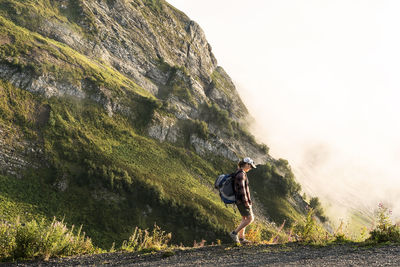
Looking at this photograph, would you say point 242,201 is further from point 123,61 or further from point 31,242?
point 123,61

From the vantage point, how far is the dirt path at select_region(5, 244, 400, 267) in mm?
6754

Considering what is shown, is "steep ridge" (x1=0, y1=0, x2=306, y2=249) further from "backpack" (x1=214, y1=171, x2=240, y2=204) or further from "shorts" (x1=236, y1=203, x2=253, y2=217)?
"shorts" (x1=236, y1=203, x2=253, y2=217)

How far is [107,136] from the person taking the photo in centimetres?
7512

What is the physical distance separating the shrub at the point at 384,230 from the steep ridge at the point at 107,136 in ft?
156

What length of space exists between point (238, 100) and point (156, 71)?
74534 millimetres

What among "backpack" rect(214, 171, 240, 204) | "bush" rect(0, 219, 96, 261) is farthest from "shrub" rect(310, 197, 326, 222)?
"bush" rect(0, 219, 96, 261)

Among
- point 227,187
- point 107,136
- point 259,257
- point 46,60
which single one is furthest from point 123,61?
point 259,257

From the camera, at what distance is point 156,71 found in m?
136

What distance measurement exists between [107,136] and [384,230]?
75.1 m

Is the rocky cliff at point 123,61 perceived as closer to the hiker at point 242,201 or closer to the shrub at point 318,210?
the shrub at point 318,210

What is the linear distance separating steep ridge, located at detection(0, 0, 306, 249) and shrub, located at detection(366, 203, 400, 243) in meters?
47.6

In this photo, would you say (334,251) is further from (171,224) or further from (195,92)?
(195,92)

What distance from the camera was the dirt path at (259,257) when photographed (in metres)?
6.75

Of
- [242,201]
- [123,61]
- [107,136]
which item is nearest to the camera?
[242,201]
